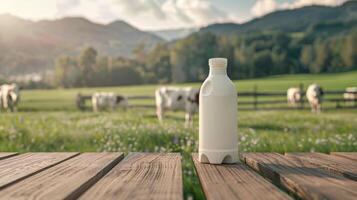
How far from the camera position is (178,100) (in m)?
17.3

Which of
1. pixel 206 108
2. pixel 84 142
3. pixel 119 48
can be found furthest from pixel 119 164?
pixel 119 48

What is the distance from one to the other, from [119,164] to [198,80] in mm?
69116

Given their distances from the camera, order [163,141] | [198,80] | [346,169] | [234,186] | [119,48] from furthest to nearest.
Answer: [119,48], [198,80], [163,141], [346,169], [234,186]

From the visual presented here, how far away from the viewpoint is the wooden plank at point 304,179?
1414mm

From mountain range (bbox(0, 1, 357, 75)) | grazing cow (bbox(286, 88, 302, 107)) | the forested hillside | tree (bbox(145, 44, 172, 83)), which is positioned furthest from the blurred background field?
mountain range (bbox(0, 1, 357, 75))

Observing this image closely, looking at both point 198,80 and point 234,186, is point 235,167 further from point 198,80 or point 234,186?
point 198,80

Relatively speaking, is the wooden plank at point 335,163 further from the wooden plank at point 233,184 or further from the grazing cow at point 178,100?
the grazing cow at point 178,100

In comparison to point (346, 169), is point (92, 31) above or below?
above

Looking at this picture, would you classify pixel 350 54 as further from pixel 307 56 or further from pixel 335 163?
pixel 335 163

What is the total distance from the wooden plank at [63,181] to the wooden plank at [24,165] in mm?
40

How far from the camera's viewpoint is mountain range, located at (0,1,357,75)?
4136 inches

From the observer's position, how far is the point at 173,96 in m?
17.5

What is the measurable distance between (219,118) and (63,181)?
76cm

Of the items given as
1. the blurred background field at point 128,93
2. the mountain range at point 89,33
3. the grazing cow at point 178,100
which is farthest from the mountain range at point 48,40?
the grazing cow at point 178,100
